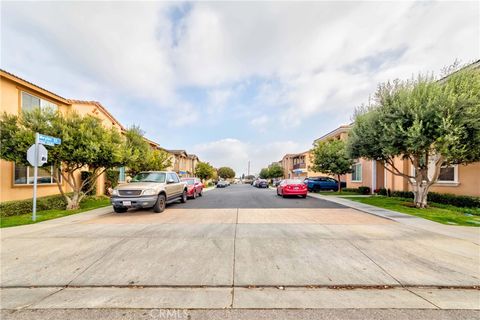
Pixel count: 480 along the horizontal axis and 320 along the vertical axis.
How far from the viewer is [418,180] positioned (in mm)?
10836

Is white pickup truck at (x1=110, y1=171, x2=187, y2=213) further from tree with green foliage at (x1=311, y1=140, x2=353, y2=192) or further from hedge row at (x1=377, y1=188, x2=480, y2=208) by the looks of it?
hedge row at (x1=377, y1=188, x2=480, y2=208)

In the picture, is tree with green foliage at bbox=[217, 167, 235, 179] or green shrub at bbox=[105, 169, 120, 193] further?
tree with green foliage at bbox=[217, 167, 235, 179]

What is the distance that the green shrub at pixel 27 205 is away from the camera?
360 inches

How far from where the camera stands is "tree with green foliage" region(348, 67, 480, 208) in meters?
8.41

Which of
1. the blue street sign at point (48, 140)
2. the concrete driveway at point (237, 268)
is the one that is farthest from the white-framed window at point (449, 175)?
the blue street sign at point (48, 140)

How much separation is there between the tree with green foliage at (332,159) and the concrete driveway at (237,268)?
1264cm

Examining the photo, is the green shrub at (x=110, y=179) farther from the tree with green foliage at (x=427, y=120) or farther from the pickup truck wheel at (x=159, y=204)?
the tree with green foliage at (x=427, y=120)

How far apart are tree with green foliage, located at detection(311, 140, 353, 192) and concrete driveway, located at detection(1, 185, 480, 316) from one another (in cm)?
1264

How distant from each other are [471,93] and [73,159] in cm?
1663

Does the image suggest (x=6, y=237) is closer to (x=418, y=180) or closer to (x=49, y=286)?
(x=49, y=286)

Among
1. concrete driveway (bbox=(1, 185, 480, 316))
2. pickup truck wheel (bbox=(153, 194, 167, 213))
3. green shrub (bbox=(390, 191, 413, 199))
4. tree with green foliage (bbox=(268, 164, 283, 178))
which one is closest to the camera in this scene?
concrete driveway (bbox=(1, 185, 480, 316))

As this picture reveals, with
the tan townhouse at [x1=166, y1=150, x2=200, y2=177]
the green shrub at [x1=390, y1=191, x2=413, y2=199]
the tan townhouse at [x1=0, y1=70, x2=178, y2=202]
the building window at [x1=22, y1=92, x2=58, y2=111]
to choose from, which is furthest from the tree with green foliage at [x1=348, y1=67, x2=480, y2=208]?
the tan townhouse at [x1=166, y1=150, x2=200, y2=177]

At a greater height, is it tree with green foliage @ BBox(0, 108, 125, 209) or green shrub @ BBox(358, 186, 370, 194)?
tree with green foliage @ BBox(0, 108, 125, 209)

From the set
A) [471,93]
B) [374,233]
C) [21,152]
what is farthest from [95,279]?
[471,93]
